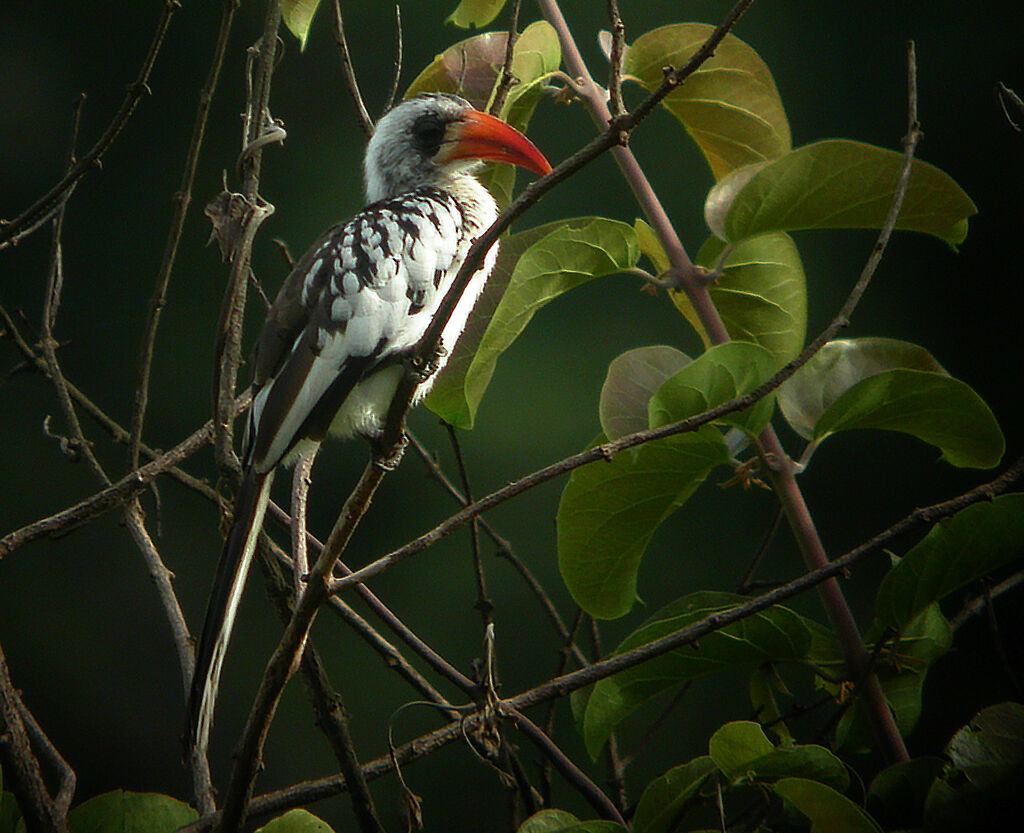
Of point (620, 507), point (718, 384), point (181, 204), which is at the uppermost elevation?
point (181, 204)

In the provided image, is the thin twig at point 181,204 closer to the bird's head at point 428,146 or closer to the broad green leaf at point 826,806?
the bird's head at point 428,146

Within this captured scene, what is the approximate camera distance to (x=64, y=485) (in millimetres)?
3861

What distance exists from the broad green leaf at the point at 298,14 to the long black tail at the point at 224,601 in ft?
1.84

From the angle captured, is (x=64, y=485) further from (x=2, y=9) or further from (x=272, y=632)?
(x=2, y=9)

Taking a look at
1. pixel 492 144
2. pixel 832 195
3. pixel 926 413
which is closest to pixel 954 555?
pixel 926 413

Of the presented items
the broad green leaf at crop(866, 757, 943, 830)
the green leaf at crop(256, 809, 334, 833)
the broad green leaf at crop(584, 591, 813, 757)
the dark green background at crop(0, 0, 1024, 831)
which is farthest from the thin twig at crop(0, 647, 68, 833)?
the dark green background at crop(0, 0, 1024, 831)

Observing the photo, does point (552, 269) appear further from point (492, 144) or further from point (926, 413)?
point (492, 144)

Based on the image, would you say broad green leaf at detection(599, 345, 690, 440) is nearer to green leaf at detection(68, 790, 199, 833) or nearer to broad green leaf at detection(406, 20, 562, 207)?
broad green leaf at detection(406, 20, 562, 207)

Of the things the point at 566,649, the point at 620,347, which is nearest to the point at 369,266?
the point at 566,649

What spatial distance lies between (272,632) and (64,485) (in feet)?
3.01

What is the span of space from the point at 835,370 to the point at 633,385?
213 mm

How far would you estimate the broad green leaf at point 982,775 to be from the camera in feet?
2.97

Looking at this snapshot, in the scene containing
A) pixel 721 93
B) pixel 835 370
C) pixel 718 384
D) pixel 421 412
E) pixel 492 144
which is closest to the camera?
pixel 718 384

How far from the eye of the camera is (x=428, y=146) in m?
1.81
